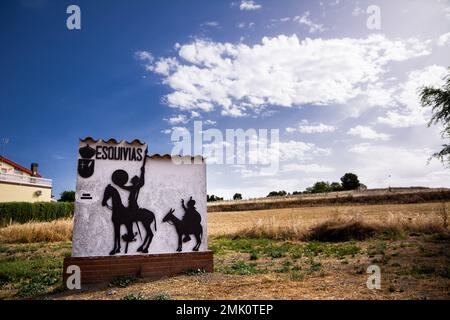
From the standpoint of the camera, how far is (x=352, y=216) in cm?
1769

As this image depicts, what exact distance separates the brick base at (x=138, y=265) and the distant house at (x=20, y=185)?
36627 millimetres

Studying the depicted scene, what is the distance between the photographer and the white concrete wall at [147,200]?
8594 millimetres

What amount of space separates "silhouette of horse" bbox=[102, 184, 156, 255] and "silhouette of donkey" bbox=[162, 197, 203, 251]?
504mm

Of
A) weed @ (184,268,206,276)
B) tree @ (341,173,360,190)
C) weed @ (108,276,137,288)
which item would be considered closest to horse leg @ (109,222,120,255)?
weed @ (108,276,137,288)

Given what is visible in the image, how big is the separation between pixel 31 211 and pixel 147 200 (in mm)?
27814

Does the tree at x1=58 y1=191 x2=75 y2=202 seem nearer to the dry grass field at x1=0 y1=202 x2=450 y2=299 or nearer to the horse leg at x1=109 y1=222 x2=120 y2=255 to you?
the dry grass field at x1=0 y1=202 x2=450 y2=299

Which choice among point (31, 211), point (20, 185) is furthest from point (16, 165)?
point (31, 211)

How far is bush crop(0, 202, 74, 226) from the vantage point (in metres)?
29.8

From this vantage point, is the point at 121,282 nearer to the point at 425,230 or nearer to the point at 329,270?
the point at 329,270

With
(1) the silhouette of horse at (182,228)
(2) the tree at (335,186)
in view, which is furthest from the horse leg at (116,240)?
→ (2) the tree at (335,186)

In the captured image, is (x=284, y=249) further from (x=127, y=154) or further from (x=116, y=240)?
(x=127, y=154)

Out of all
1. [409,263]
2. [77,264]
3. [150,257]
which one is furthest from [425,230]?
[77,264]

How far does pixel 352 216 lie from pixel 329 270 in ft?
28.9

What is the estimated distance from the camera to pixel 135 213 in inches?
357
